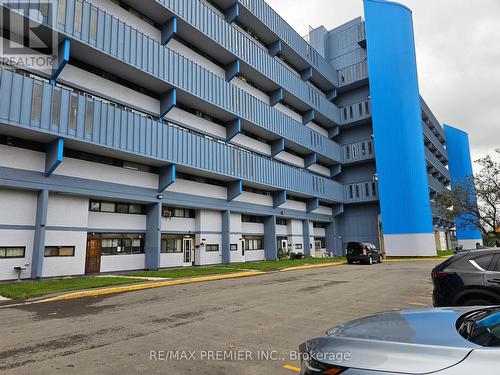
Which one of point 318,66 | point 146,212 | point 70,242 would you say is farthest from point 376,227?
point 70,242

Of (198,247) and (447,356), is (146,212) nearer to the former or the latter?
(198,247)

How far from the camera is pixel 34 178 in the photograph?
17031 mm

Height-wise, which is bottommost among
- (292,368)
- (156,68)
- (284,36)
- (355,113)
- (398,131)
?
(292,368)

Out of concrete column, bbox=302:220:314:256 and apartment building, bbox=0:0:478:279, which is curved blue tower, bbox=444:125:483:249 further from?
concrete column, bbox=302:220:314:256

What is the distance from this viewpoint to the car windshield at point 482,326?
2.50 meters

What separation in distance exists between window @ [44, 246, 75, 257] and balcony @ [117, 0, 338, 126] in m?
16.7

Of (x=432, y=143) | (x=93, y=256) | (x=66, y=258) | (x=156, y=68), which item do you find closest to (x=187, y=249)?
(x=93, y=256)

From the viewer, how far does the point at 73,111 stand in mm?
17719

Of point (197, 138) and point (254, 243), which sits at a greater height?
point (197, 138)

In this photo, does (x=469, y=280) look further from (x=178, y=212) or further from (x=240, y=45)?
(x=240, y=45)

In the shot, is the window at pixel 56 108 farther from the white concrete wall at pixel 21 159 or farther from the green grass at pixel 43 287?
the green grass at pixel 43 287

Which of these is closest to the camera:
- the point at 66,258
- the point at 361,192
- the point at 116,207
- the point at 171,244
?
the point at 66,258

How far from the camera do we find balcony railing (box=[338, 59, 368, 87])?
1795 inches

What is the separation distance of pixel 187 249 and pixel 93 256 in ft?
25.0
